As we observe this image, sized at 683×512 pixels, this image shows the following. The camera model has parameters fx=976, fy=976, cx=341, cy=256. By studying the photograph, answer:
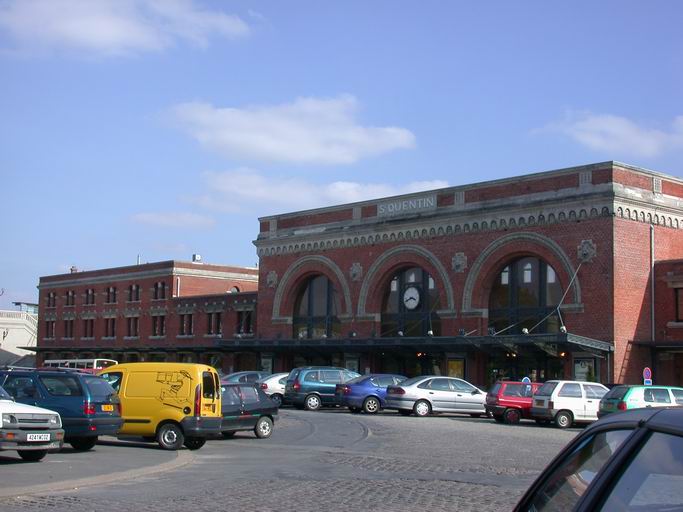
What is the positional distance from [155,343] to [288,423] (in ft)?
133

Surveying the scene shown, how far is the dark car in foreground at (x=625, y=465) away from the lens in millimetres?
3490

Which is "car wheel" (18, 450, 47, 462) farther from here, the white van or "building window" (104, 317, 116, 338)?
"building window" (104, 317, 116, 338)

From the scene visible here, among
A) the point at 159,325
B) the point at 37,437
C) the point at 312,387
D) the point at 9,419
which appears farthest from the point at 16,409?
the point at 159,325

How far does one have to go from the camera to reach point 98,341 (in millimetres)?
74625

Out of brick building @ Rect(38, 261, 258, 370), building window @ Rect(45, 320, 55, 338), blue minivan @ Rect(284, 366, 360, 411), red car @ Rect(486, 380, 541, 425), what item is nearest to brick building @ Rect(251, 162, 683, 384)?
red car @ Rect(486, 380, 541, 425)

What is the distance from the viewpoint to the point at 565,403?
30.7 m

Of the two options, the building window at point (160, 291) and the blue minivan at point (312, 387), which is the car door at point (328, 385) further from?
the building window at point (160, 291)

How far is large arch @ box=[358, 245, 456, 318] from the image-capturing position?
155 ft

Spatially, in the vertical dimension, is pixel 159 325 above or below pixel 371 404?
above

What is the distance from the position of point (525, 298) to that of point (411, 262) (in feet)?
23.5

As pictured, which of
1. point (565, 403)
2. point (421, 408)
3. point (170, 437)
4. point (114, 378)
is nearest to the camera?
point (170, 437)

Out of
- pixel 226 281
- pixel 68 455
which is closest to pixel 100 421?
pixel 68 455

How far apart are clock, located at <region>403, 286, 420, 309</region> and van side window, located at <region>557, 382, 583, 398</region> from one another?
1843 cm

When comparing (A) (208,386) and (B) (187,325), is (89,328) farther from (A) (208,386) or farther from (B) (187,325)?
(A) (208,386)
